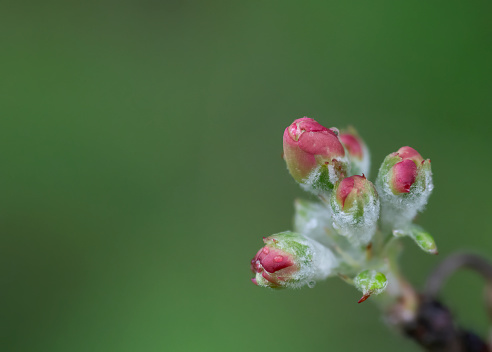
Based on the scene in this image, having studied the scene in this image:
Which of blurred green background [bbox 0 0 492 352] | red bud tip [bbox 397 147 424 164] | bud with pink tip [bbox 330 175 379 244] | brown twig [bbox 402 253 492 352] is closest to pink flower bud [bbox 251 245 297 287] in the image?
bud with pink tip [bbox 330 175 379 244]

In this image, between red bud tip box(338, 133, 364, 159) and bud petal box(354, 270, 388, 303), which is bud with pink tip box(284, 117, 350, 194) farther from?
bud petal box(354, 270, 388, 303)

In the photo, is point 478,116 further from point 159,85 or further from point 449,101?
point 159,85

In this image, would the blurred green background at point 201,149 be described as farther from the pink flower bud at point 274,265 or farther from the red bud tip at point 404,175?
the red bud tip at point 404,175

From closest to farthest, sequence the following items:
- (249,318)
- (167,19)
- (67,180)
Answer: (249,318) < (67,180) < (167,19)

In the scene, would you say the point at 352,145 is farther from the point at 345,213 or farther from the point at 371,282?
the point at 371,282

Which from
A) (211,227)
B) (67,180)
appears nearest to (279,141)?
(211,227)

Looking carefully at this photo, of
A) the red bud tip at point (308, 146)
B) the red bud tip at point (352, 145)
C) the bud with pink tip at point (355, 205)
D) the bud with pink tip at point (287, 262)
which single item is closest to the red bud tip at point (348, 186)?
the bud with pink tip at point (355, 205)
